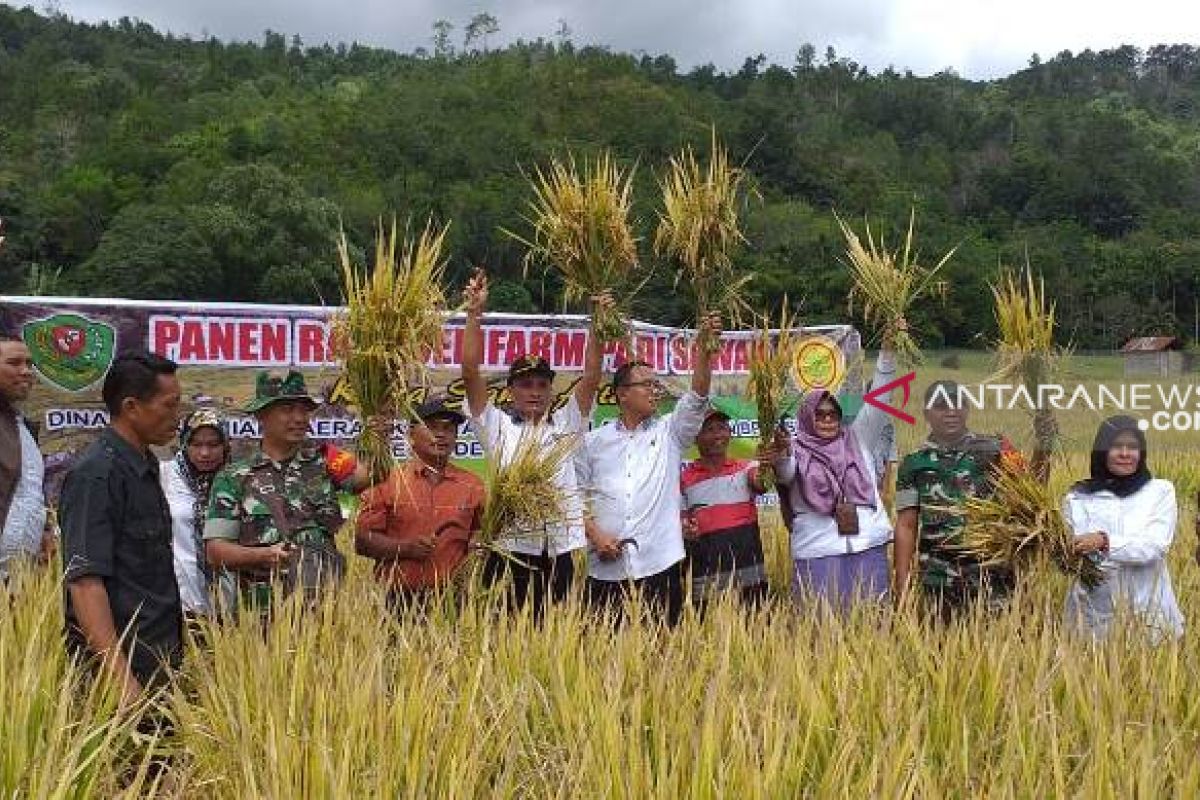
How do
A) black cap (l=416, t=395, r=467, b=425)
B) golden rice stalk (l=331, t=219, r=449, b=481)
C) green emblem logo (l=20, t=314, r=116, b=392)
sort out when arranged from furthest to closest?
green emblem logo (l=20, t=314, r=116, b=392) < black cap (l=416, t=395, r=467, b=425) < golden rice stalk (l=331, t=219, r=449, b=481)

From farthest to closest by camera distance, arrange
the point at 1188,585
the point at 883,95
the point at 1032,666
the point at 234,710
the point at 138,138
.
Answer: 1. the point at 883,95
2. the point at 138,138
3. the point at 1188,585
4. the point at 1032,666
5. the point at 234,710

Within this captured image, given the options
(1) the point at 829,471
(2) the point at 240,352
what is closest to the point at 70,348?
(2) the point at 240,352

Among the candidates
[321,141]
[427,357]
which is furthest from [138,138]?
[427,357]

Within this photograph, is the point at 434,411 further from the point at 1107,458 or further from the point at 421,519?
the point at 1107,458

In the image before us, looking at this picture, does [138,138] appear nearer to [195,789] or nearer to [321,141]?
[321,141]

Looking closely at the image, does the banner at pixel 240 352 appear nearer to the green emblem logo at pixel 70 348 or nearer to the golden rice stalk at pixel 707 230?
the green emblem logo at pixel 70 348

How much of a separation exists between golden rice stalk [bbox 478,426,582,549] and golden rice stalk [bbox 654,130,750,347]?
0.77m

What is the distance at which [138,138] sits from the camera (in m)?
58.0

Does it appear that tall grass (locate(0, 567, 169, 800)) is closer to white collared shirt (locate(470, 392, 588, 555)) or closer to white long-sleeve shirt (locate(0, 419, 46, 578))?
white long-sleeve shirt (locate(0, 419, 46, 578))

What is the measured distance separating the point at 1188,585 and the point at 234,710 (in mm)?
4005

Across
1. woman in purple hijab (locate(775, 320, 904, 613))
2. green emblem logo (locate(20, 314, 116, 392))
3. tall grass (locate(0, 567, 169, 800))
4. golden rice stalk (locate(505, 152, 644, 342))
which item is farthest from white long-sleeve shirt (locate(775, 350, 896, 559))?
green emblem logo (locate(20, 314, 116, 392))

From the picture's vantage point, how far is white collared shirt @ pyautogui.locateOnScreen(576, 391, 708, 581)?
4.76 metres

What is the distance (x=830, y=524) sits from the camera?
191 inches

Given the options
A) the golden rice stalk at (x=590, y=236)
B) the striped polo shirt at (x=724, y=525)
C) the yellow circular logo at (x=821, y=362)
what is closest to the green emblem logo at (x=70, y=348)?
the golden rice stalk at (x=590, y=236)
